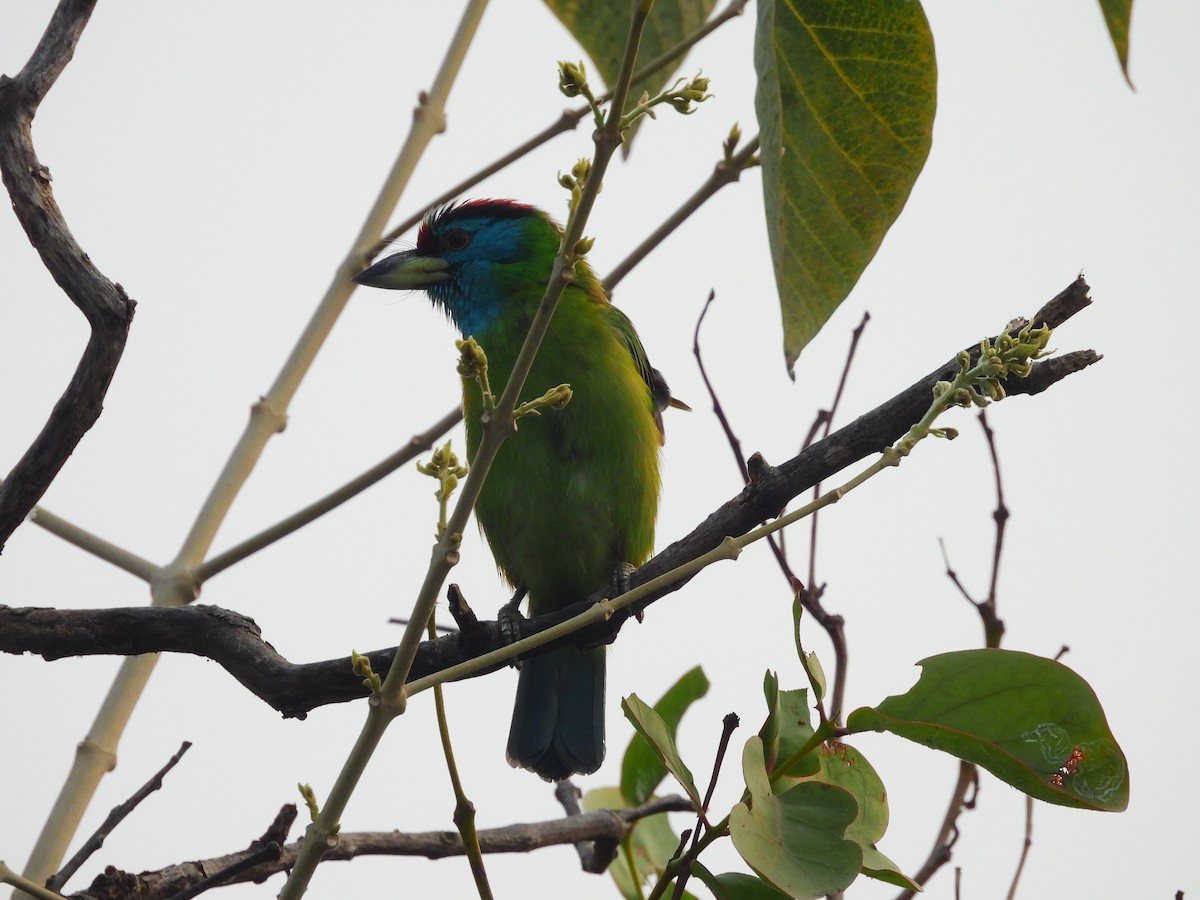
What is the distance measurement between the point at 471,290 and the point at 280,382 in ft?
4.86

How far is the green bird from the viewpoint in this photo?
140 inches

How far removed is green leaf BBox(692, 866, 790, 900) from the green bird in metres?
1.77

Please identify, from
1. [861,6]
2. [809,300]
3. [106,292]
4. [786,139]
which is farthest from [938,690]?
[106,292]

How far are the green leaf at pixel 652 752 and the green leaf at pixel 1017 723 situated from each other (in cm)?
85

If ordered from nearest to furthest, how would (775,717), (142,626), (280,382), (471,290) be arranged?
(775,717)
(142,626)
(280,382)
(471,290)

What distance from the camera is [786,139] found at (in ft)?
4.36

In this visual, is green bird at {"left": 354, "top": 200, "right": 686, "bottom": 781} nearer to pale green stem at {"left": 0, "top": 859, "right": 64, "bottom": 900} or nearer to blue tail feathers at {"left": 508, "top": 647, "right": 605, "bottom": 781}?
blue tail feathers at {"left": 508, "top": 647, "right": 605, "bottom": 781}

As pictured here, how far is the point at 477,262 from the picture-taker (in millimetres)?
4215

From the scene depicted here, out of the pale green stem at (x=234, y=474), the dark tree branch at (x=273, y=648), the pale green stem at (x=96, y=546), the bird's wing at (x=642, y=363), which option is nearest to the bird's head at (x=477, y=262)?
the bird's wing at (x=642, y=363)

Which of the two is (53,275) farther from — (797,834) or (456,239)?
(456,239)

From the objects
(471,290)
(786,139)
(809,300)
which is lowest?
(809,300)

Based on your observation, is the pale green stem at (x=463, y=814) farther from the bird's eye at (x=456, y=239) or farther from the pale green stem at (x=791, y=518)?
the bird's eye at (x=456, y=239)

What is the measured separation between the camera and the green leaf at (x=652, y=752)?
2.43 meters

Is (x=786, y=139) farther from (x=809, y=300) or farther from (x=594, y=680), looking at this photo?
(x=594, y=680)
